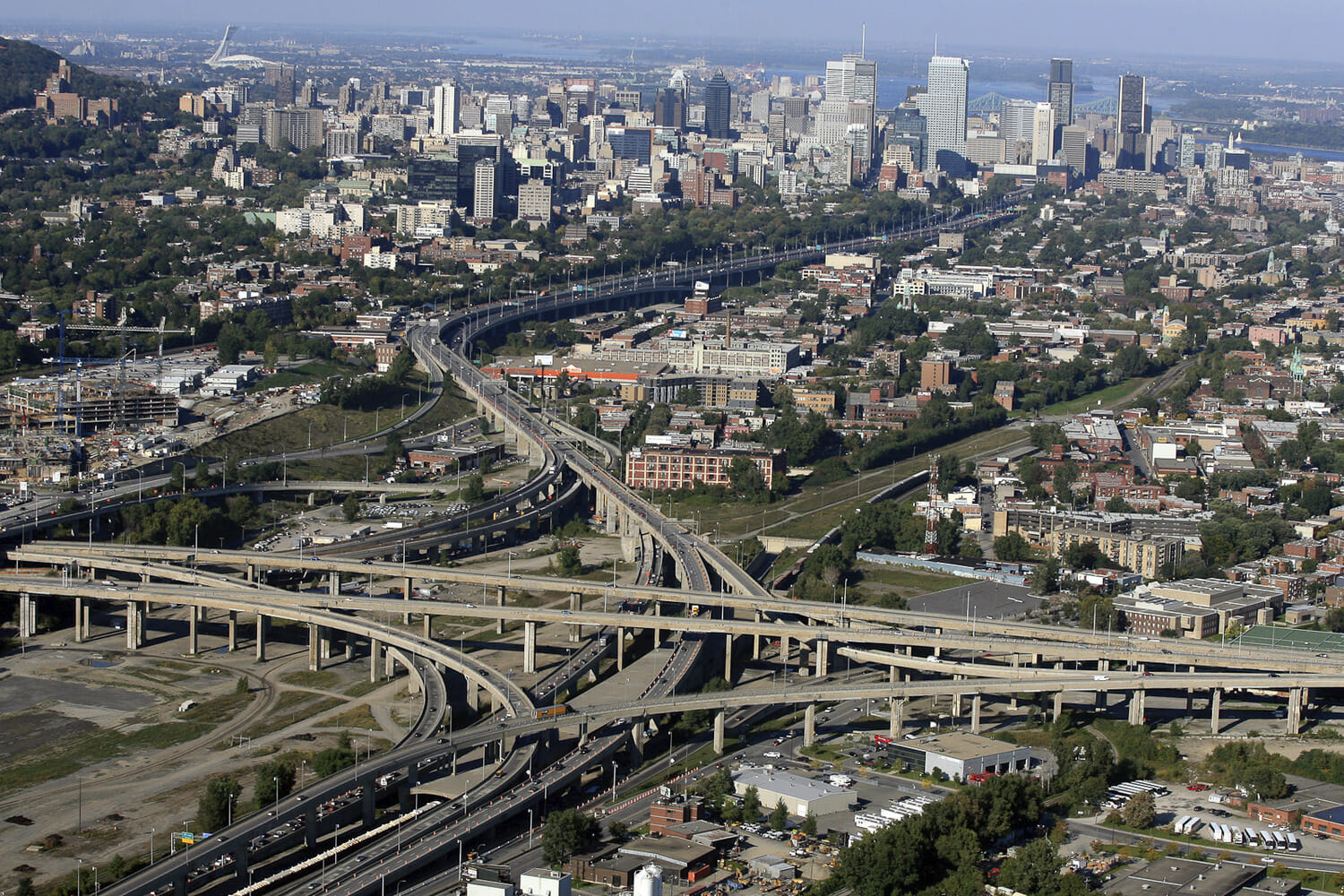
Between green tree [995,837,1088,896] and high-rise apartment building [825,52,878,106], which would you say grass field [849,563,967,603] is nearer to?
green tree [995,837,1088,896]

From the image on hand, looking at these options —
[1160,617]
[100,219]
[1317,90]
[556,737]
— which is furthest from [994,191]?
[1317,90]

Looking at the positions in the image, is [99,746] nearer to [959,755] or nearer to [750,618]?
[750,618]

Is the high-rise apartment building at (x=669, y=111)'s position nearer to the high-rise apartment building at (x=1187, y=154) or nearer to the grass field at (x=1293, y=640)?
the high-rise apartment building at (x=1187, y=154)

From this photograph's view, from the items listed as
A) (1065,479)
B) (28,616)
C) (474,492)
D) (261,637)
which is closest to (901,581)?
(1065,479)

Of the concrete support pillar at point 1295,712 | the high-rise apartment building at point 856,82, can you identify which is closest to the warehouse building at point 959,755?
the concrete support pillar at point 1295,712

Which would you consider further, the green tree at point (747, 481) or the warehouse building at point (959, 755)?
the green tree at point (747, 481)

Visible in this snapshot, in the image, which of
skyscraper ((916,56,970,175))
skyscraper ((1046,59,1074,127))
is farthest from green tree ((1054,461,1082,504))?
skyscraper ((1046,59,1074,127))
